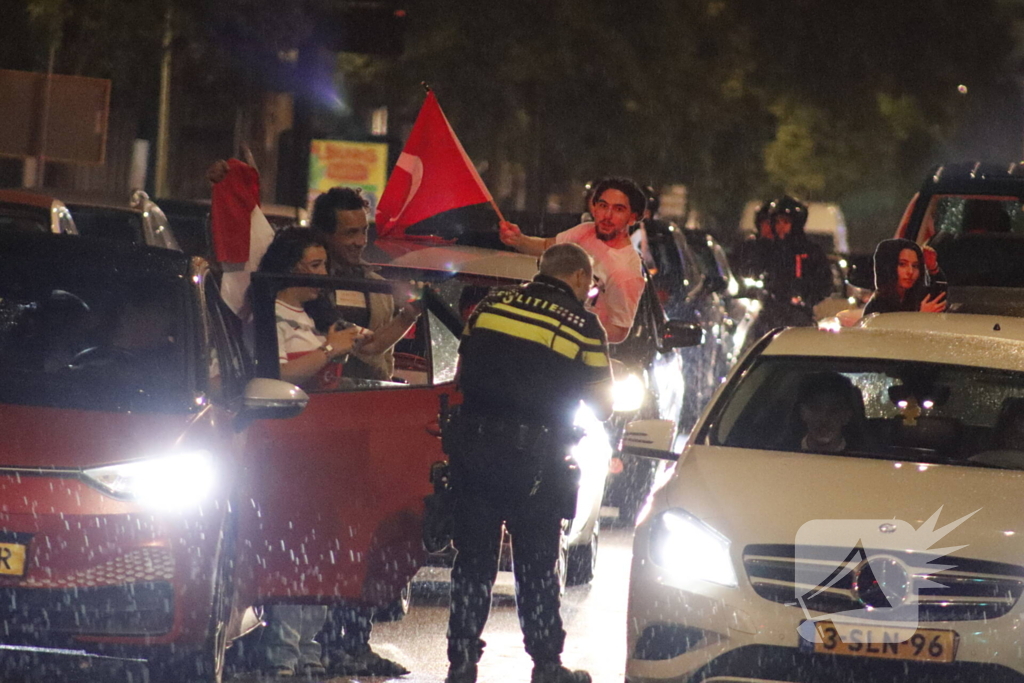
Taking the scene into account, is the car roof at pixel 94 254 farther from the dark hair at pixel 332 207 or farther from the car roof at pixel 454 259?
the dark hair at pixel 332 207

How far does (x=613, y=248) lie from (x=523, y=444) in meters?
3.05

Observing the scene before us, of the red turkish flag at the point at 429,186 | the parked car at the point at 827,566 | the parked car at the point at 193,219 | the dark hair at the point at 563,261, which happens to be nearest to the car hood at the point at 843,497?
the parked car at the point at 827,566

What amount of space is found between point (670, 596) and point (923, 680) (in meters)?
0.85

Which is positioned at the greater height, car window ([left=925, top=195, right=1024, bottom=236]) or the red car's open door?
car window ([left=925, top=195, right=1024, bottom=236])

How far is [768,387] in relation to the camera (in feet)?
27.9

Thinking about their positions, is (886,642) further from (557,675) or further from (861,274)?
(861,274)

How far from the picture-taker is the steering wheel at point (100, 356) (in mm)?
7820

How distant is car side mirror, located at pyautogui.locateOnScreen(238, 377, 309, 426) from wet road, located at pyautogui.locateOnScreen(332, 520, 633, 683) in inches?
48.0

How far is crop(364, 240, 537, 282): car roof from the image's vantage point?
30.6ft

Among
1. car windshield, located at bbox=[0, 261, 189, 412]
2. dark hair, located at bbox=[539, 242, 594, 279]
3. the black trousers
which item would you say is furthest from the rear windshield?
the black trousers

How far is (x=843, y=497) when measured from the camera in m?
7.25

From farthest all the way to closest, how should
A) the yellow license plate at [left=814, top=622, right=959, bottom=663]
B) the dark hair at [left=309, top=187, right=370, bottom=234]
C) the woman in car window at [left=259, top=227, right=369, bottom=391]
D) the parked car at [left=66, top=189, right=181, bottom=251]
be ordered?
the parked car at [left=66, top=189, right=181, bottom=251] < the dark hair at [left=309, top=187, right=370, bottom=234] < the woman in car window at [left=259, top=227, right=369, bottom=391] < the yellow license plate at [left=814, top=622, right=959, bottom=663]

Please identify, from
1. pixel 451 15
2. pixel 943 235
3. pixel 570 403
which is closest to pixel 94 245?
pixel 570 403

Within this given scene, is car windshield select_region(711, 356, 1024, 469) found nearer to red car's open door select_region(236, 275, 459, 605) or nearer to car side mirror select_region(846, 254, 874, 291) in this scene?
red car's open door select_region(236, 275, 459, 605)
